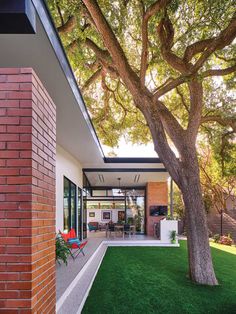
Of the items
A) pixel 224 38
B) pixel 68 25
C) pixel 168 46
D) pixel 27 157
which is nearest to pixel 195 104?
pixel 168 46

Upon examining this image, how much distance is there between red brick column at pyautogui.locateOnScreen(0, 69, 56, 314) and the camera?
264 centimetres

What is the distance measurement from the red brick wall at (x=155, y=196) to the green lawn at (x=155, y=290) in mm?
8161

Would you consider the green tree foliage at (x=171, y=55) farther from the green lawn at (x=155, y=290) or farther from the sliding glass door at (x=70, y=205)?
the sliding glass door at (x=70, y=205)

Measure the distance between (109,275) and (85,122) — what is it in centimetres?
360

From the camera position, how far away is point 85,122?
24.6 ft

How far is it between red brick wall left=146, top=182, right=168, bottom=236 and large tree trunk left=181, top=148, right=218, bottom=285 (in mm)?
10906

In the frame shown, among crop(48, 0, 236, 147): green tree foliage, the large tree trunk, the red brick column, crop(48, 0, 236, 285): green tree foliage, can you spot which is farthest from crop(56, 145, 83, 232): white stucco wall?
the red brick column

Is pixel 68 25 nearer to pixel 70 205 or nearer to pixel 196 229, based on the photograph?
pixel 196 229

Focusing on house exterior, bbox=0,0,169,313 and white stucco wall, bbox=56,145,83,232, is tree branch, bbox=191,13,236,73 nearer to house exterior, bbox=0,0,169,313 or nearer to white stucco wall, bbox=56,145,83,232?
house exterior, bbox=0,0,169,313

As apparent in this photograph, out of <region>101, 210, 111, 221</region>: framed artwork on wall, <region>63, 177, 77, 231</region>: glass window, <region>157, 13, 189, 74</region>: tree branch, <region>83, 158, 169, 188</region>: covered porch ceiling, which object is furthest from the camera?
<region>101, 210, 111, 221</region>: framed artwork on wall

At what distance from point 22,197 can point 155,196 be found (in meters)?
16.0

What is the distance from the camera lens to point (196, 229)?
728 cm

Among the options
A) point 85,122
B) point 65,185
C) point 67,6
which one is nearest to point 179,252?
point 65,185

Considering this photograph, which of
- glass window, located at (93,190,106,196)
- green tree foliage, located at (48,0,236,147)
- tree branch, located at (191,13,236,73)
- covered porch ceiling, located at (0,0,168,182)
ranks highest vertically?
green tree foliage, located at (48,0,236,147)
